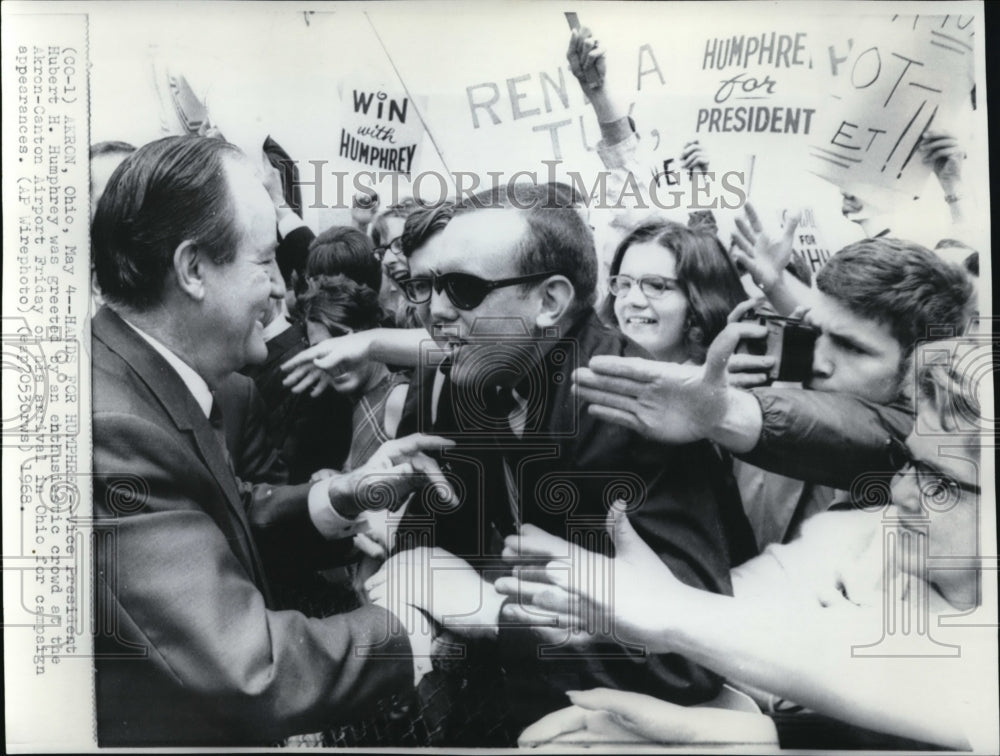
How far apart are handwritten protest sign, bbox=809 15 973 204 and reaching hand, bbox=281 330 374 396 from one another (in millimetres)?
1574

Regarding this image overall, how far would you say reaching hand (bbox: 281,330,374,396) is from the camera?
2877 millimetres

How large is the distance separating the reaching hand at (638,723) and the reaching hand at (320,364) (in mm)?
1251

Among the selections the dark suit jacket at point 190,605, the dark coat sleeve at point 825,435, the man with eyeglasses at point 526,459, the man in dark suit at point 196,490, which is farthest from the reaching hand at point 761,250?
the dark suit jacket at point 190,605

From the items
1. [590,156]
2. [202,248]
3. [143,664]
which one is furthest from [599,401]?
[143,664]

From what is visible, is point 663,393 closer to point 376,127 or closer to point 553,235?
point 553,235

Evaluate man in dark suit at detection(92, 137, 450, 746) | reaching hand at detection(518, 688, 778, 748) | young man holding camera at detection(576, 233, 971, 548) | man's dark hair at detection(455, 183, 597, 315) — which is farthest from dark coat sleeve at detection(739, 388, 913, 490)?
man in dark suit at detection(92, 137, 450, 746)

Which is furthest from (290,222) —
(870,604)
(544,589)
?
(870,604)

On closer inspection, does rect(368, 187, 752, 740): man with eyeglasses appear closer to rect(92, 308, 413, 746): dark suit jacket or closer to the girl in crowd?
the girl in crowd

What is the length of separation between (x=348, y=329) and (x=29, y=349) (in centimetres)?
102

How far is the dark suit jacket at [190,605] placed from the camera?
278 centimetres

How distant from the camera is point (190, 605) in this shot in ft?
9.09

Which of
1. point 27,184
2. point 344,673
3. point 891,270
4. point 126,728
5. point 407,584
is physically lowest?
point 126,728

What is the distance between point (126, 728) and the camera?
2900 mm

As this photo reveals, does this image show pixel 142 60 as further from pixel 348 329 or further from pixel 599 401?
pixel 599 401
